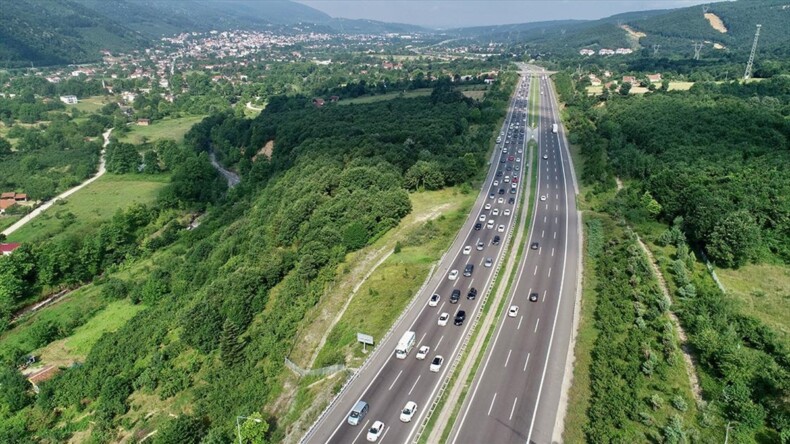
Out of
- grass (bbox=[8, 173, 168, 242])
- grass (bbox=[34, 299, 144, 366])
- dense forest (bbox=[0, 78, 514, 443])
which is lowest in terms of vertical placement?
grass (bbox=[34, 299, 144, 366])

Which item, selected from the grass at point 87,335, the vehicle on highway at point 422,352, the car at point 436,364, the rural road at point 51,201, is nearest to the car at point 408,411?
the car at point 436,364

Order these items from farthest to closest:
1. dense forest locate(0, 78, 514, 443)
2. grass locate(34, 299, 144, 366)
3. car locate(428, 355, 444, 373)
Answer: grass locate(34, 299, 144, 366) < dense forest locate(0, 78, 514, 443) < car locate(428, 355, 444, 373)

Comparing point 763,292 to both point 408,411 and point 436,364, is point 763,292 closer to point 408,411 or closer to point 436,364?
point 436,364

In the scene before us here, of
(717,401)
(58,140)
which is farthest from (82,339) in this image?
(58,140)

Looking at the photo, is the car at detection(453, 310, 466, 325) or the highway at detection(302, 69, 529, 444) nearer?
the highway at detection(302, 69, 529, 444)

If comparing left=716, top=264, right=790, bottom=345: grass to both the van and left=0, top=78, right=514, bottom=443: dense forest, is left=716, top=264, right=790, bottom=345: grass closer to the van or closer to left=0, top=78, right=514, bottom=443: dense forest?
the van

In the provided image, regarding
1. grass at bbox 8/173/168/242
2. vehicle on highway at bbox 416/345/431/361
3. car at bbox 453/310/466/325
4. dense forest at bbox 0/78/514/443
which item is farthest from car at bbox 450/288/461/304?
grass at bbox 8/173/168/242

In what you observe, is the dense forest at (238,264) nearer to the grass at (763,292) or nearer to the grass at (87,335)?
the grass at (87,335)
